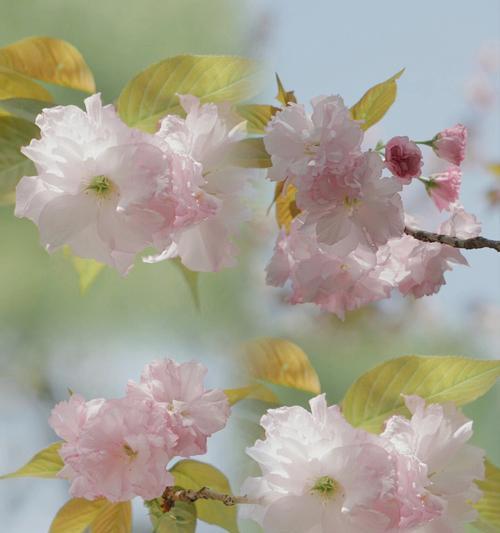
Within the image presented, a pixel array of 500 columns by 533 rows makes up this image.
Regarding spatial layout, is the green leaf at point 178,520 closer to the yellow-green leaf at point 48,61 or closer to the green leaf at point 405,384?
the green leaf at point 405,384

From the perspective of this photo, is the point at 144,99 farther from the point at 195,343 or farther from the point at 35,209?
the point at 195,343

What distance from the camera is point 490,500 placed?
65cm

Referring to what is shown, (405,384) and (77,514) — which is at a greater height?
(405,384)

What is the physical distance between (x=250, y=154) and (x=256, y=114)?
0.07 metres

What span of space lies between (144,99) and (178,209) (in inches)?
5.5

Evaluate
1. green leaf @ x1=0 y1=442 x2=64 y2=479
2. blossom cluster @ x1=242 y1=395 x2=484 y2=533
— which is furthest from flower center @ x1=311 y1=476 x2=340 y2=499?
green leaf @ x1=0 y1=442 x2=64 y2=479

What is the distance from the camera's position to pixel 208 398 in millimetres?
568

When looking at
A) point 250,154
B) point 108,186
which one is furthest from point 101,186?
point 250,154

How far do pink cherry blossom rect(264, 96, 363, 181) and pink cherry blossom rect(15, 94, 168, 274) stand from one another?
7cm

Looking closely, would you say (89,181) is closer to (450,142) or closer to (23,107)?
(23,107)

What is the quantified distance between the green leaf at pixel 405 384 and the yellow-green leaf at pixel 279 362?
0.28ft

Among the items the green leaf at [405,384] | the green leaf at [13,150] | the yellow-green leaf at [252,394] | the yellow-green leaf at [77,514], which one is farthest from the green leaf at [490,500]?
the green leaf at [13,150]

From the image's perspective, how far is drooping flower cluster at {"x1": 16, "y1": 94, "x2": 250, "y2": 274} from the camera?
0.49m

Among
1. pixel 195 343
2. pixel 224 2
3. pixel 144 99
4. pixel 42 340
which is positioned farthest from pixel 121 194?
pixel 224 2
